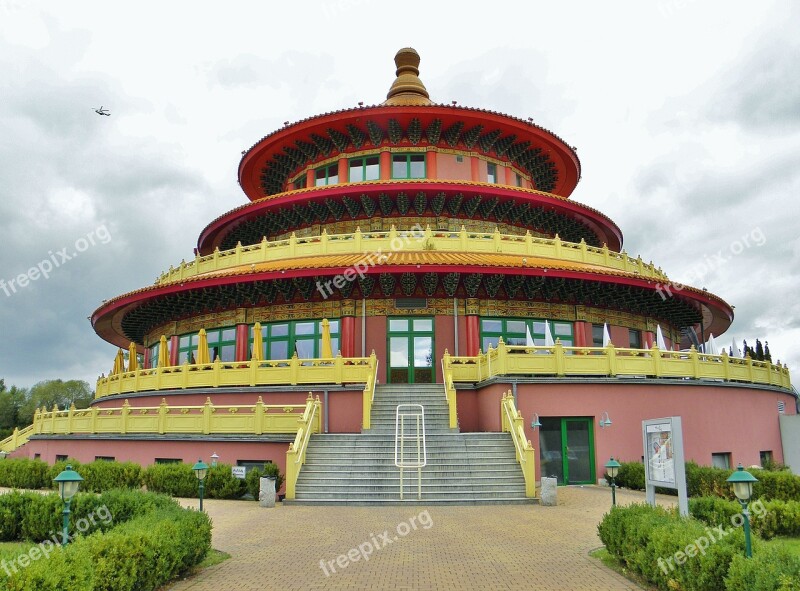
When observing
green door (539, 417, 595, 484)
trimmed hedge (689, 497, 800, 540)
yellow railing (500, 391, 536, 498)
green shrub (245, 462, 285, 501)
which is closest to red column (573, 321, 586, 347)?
green door (539, 417, 595, 484)

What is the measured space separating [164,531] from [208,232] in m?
27.9

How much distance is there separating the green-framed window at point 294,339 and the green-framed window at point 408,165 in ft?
32.4

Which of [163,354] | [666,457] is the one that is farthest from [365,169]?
[666,457]

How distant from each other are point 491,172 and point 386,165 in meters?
5.81

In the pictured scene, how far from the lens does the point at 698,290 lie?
30172 millimetres

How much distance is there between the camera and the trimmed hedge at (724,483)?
15.4 m

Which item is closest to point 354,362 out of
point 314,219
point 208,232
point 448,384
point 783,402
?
point 448,384

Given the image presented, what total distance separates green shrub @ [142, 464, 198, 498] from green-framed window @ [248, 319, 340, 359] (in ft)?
31.2

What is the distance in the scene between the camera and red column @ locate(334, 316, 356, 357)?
27.2 meters

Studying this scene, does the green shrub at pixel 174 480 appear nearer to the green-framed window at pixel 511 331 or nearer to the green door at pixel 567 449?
the green door at pixel 567 449

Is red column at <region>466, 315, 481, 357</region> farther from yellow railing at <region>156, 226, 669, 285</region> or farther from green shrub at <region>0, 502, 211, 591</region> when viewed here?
green shrub at <region>0, 502, 211, 591</region>

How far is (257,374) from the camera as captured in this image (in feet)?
79.1

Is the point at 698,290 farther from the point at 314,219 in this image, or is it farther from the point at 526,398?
the point at 314,219

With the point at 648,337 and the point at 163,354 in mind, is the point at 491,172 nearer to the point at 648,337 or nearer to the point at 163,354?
the point at 648,337
